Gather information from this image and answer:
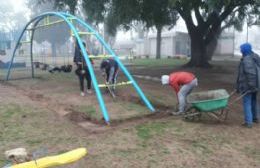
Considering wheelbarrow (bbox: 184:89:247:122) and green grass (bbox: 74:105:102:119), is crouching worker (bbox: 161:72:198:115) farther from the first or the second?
green grass (bbox: 74:105:102:119)

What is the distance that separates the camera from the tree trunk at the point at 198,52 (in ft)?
85.4

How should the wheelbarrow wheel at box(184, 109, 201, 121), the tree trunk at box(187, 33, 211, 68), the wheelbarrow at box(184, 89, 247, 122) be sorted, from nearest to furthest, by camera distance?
the wheelbarrow at box(184, 89, 247, 122) < the wheelbarrow wheel at box(184, 109, 201, 121) < the tree trunk at box(187, 33, 211, 68)

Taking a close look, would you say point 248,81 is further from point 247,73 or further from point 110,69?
point 110,69

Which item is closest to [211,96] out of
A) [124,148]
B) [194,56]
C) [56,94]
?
[124,148]

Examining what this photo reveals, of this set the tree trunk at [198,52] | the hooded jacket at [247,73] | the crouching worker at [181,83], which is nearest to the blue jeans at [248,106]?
the hooded jacket at [247,73]

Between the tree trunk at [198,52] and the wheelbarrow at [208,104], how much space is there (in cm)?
1694

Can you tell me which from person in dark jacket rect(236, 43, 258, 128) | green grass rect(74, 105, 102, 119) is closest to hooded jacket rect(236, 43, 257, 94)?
person in dark jacket rect(236, 43, 258, 128)

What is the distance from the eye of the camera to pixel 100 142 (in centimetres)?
714

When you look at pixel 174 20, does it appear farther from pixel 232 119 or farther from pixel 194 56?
pixel 232 119

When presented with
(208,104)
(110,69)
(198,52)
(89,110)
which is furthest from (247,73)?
(198,52)

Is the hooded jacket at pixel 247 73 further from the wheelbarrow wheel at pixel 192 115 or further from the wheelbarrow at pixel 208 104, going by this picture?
the wheelbarrow wheel at pixel 192 115

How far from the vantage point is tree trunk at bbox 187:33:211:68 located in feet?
85.4

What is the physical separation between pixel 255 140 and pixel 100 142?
9.41 ft

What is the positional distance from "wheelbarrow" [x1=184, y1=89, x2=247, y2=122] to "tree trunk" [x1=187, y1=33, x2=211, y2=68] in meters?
16.9
